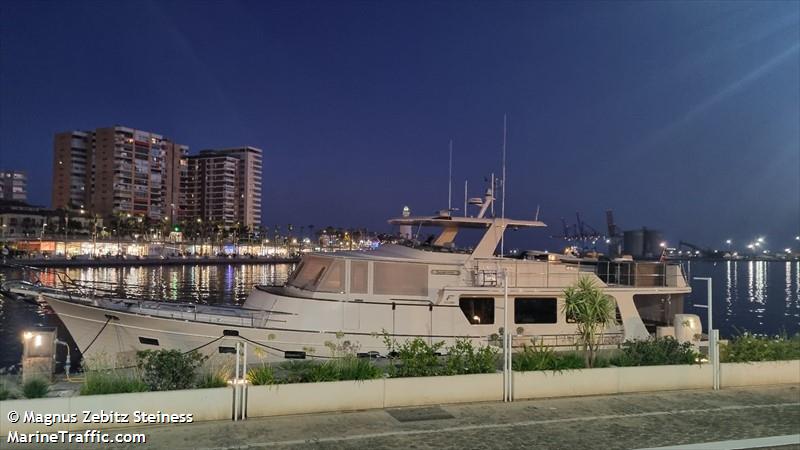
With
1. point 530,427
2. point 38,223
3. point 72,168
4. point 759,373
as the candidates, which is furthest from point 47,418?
point 72,168

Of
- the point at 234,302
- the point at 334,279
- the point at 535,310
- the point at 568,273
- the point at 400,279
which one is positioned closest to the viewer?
the point at 334,279

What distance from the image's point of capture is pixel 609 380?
31.9 feet

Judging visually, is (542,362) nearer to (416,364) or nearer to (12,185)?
(416,364)

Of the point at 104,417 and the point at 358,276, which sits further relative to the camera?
the point at 358,276

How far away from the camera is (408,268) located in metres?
15.5

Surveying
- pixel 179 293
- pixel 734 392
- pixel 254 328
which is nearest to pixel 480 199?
pixel 254 328

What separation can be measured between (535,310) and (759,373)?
20.7ft

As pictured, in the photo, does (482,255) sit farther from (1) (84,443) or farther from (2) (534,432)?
(1) (84,443)

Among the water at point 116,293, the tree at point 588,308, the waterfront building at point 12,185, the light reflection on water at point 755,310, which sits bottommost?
the light reflection on water at point 755,310

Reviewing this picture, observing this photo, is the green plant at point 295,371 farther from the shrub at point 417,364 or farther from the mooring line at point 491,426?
the mooring line at point 491,426

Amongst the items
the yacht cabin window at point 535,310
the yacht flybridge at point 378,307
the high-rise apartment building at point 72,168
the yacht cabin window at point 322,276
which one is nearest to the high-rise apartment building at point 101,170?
Answer: the high-rise apartment building at point 72,168

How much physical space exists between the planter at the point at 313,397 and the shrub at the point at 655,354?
4.96 meters

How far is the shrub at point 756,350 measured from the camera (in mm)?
10945

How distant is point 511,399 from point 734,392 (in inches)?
164
